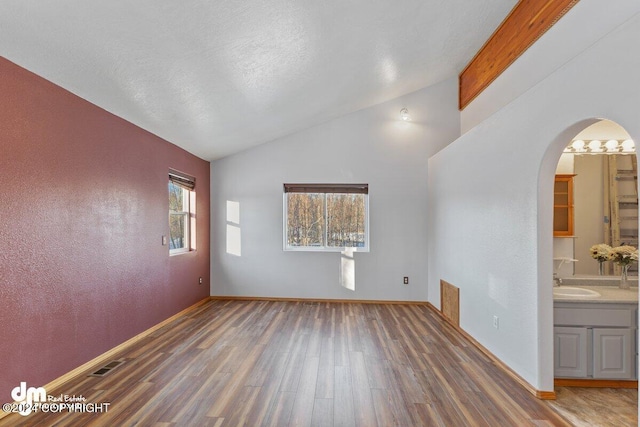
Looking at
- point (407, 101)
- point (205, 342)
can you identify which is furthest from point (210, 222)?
point (407, 101)

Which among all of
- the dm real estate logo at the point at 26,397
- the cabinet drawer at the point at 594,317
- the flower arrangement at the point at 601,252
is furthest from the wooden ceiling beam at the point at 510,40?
the dm real estate logo at the point at 26,397

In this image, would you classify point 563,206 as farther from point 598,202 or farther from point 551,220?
point 551,220

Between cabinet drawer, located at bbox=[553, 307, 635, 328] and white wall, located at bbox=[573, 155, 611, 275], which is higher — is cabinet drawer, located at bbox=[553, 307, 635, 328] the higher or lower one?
the lower one

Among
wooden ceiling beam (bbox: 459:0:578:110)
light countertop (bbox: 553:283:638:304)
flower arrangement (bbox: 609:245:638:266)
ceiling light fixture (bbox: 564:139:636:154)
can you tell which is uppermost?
wooden ceiling beam (bbox: 459:0:578:110)

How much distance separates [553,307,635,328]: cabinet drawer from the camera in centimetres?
256

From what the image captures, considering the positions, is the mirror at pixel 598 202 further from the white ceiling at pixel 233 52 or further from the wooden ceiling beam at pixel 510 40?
the white ceiling at pixel 233 52

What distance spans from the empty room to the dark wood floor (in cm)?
2

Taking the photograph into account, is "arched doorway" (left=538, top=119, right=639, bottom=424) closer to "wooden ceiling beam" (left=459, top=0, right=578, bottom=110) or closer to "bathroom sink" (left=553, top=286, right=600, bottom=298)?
"bathroom sink" (left=553, top=286, right=600, bottom=298)

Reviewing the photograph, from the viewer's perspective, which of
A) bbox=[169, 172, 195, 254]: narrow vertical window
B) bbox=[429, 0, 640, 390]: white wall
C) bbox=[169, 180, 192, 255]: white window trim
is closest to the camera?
bbox=[429, 0, 640, 390]: white wall

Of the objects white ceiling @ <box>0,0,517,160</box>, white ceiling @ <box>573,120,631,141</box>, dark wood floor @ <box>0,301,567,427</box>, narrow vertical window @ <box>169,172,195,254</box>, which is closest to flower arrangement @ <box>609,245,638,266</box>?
white ceiling @ <box>573,120,631,141</box>

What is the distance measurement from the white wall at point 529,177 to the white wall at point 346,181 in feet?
4.52

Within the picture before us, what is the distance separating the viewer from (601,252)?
3008 mm

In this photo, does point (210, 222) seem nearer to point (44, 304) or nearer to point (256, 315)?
point (256, 315)

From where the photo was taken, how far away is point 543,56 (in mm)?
3158
